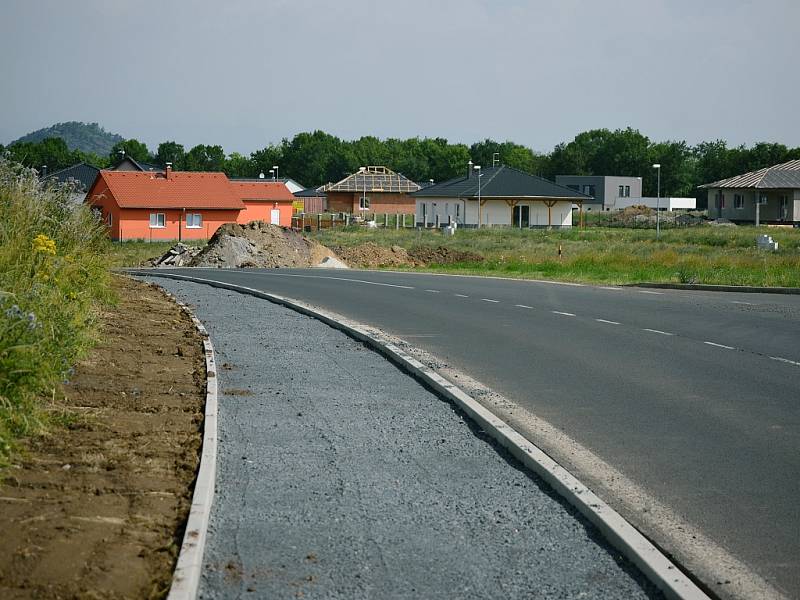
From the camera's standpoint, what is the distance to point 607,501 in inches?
283

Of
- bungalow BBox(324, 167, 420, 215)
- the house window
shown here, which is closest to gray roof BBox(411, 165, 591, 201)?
the house window

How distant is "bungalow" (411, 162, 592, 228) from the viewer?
90.4m

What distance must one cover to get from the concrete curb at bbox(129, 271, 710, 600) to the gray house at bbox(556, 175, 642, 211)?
122m

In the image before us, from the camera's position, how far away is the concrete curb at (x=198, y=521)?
5.18 m

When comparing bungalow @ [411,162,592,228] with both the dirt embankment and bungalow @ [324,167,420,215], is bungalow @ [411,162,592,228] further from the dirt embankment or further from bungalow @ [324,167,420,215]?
the dirt embankment

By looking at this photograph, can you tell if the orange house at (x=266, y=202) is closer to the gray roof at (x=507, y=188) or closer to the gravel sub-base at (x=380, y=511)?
the gray roof at (x=507, y=188)

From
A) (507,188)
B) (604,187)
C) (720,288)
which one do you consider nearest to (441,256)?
(720,288)

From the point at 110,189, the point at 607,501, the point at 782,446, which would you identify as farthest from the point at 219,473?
the point at 110,189

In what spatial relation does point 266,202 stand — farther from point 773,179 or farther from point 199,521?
point 199,521

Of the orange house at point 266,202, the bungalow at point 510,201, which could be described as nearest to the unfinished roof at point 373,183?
the orange house at point 266,202

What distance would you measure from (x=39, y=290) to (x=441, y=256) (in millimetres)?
41827

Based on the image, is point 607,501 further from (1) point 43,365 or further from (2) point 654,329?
(2) point 654,329

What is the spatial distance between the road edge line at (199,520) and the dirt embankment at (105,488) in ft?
0.28

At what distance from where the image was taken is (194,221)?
264ft
